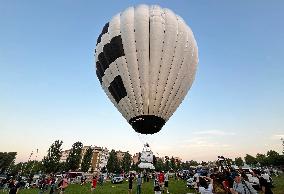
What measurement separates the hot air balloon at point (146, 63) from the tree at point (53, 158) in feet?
207

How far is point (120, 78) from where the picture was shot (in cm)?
1945

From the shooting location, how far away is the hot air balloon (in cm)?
1869

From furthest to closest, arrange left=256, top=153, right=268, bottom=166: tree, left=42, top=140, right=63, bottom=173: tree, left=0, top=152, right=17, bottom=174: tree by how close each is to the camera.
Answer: left=256, top=153, right=268, bottom=166: tree, left=0, top=152, right=17, bottom=174: tree, left=42, top=140, right=63, bottom=173: tree

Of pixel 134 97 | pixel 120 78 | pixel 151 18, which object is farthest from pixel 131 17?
pixel 134 97

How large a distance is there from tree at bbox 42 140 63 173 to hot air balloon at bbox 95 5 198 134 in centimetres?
6317

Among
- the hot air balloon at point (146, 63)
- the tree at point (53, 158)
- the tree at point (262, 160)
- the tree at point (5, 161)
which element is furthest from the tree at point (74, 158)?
the tree at point (262, 160)

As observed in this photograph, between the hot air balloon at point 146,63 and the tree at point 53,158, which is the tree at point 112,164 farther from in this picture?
the hot air balloon at point 146,63

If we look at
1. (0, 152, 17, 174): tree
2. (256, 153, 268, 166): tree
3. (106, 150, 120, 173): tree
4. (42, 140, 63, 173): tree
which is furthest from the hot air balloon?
(256, 153, 268, 166): tree

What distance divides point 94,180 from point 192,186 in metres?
8.63

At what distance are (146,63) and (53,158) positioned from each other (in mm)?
68653

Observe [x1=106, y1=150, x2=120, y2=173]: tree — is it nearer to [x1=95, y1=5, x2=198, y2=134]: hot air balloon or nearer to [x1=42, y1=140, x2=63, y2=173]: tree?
[x1=42, y1=140, x2=63, y2=173]: tree

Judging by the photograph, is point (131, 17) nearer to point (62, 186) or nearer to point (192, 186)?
point (62, 186)

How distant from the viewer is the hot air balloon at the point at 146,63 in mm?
18688

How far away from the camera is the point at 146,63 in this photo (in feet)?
61.2
